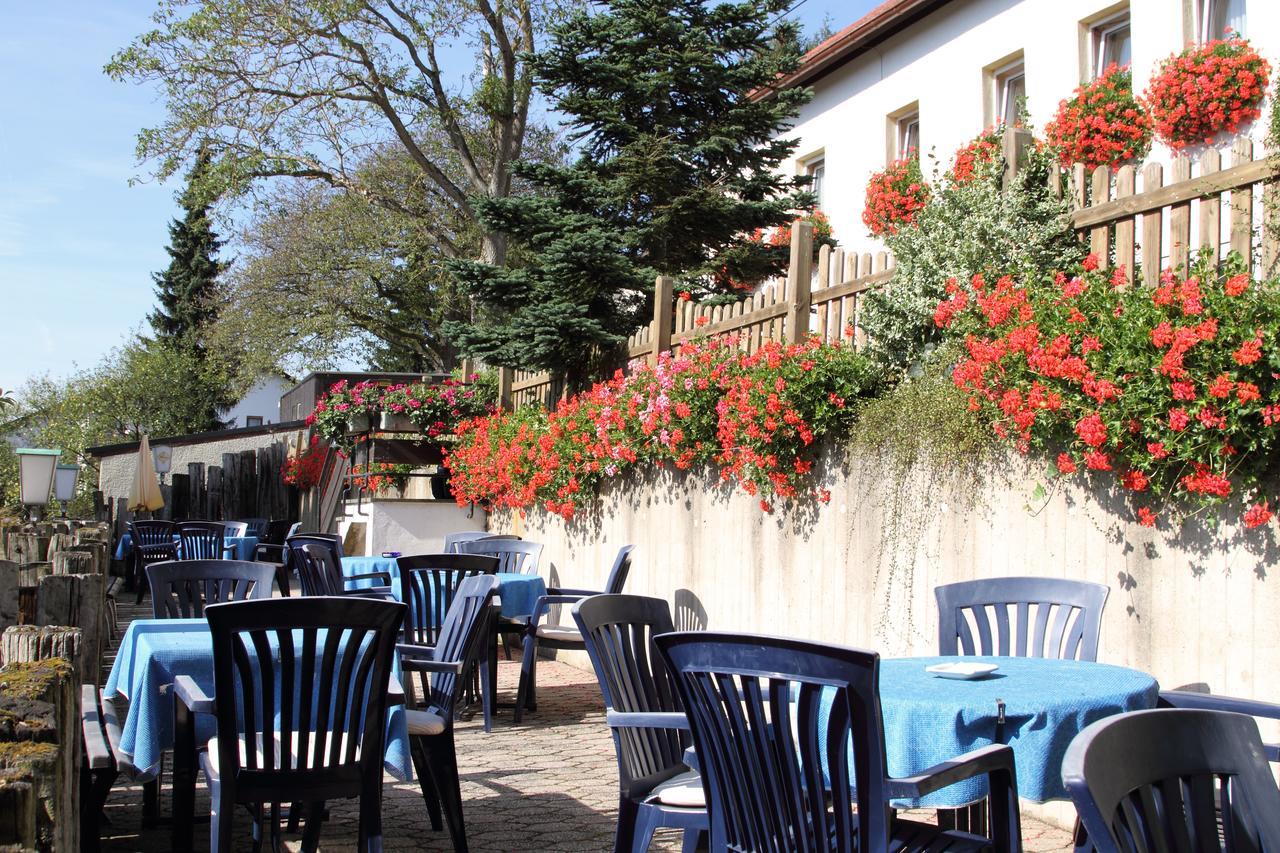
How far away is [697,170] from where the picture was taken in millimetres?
12008

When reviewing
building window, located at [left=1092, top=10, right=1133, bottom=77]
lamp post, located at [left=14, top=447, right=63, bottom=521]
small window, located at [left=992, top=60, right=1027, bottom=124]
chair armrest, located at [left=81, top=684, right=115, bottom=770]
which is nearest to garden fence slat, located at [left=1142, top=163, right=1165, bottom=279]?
chair armrest, located at [left=81, top=684, right=115, bottom=770]

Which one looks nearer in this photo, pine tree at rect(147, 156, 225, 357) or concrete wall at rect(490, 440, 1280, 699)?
concrete wall at rect(490, 440, 1280, 699)

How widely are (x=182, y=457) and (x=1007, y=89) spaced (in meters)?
21.5

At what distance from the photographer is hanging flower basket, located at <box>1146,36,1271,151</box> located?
1058cm

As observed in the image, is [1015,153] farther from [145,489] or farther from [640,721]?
[145,489]

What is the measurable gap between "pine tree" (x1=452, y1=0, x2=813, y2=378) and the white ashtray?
7946 millimetres

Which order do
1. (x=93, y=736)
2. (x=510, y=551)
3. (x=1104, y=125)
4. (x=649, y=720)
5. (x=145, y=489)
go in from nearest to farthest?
1. (x=649, y=720)
2. (x=93, y=736)
3. (x=510, y=551)
4. (x=1104, y=125)
5. (x=145, y=489)

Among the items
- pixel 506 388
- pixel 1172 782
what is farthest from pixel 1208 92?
pixel 1172 782

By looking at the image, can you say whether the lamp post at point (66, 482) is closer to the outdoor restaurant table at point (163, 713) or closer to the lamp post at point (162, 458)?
the lamp post at point (162, 458)

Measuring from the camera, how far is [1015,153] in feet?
19.5

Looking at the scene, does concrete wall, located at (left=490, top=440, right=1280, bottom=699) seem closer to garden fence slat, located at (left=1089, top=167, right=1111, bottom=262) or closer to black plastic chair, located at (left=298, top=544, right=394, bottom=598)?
garden fence slat, located at (left=1089, top=167, right=1111, bottom=262)

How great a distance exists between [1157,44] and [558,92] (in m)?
5.86

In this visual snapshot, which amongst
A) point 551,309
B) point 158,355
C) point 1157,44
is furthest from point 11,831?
point 158,355

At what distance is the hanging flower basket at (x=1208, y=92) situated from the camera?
10578mm
